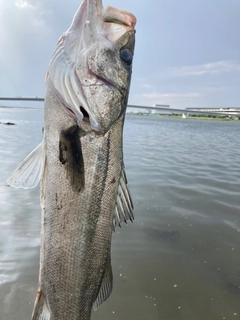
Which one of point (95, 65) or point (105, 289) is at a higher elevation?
point (95, 65)

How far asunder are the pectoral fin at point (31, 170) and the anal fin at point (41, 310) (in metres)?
0.79

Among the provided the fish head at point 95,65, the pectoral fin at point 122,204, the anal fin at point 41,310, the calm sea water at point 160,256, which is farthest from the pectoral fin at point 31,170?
the calm sea water at point 160,256

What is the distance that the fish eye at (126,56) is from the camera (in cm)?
212

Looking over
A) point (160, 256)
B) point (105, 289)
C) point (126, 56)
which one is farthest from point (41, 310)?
point (160, 256)

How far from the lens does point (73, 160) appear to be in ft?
6.24

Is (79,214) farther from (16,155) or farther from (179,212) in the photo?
(16,155)

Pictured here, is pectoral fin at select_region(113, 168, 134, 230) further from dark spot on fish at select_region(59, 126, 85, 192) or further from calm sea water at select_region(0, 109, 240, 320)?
calm sea water at select_region(0, 109, 240, 320)

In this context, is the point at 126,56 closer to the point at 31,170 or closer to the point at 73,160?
the point at 73,160

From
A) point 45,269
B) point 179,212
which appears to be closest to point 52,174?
point 45,269

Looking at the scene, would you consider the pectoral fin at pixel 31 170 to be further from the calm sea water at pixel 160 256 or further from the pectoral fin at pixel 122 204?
the calm sea water at pixel 160 256

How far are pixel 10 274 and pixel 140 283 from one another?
75.5 inches

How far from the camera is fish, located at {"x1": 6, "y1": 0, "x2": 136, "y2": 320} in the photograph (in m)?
1.92

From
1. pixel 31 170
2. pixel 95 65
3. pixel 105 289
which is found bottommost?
pixel 105 289

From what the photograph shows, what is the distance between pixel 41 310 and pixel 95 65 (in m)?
1.73
